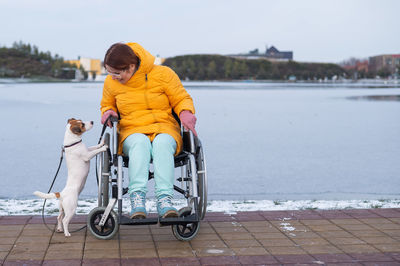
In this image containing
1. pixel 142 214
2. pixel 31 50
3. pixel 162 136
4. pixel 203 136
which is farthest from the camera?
pixel 31 50

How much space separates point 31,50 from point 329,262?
86.6 m

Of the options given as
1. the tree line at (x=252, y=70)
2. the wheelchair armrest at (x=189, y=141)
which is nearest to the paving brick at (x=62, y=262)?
the wheelchair armrest at (x=189, y=141)

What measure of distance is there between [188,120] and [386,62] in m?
85.7

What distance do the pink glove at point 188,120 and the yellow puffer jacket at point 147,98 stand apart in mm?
37

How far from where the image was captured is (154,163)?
263cm

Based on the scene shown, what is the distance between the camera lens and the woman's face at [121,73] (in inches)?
107

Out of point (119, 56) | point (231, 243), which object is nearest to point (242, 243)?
point (231, 243)

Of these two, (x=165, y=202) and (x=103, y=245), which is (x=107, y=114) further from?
(x=103, y=245)

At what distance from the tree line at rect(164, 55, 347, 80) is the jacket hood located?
194 feet

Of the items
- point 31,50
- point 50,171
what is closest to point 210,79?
point 31,50

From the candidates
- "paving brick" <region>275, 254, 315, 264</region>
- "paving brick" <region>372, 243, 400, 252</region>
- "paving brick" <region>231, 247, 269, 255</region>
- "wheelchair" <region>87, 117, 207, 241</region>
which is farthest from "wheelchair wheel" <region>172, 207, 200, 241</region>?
"paving brick" <region>372, 243, 400, 252</region>

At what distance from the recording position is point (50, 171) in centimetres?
500

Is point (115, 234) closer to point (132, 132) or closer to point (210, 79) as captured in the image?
point (132, 132)

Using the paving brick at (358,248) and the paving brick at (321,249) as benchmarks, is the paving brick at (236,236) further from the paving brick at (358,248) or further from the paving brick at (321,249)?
the paving brick at (358,248)
